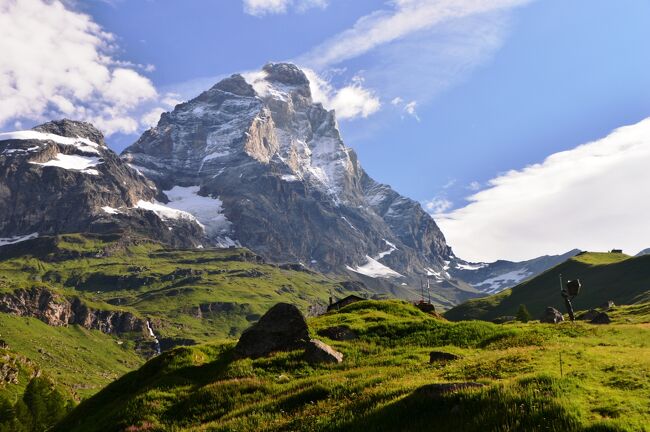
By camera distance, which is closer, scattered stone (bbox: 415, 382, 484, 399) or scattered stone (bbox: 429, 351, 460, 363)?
scattered stone (bbox: 415, 382, 484, 399)

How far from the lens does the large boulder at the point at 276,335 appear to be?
37156mm

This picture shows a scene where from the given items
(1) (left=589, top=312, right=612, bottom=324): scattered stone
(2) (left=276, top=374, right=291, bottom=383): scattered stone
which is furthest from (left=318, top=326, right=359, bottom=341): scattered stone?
(1) (left=589, top=312, right=612, bottom=324): scattered stone

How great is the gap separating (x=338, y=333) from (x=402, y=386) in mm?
22489

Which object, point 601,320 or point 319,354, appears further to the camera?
point 601,320

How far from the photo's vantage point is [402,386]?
21.3 meters

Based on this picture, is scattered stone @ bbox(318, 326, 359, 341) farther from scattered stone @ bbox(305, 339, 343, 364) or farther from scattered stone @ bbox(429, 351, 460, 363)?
scattered stone @ bbox(429, 351, 460, 363)

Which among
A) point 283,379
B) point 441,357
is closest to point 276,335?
point 283,379

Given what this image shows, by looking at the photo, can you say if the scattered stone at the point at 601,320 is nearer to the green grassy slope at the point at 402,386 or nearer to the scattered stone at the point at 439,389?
the green grassy slope at the point at 402,386

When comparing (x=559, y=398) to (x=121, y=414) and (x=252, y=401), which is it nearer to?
(x=252, y=401)

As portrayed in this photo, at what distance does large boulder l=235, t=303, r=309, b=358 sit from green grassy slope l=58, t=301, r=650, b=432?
223 centimetres

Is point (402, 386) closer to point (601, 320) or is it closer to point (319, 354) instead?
point (319, 354)

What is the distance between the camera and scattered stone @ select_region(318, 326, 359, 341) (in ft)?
141

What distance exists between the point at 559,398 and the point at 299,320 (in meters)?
25.5

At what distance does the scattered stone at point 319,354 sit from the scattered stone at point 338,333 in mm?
7773
